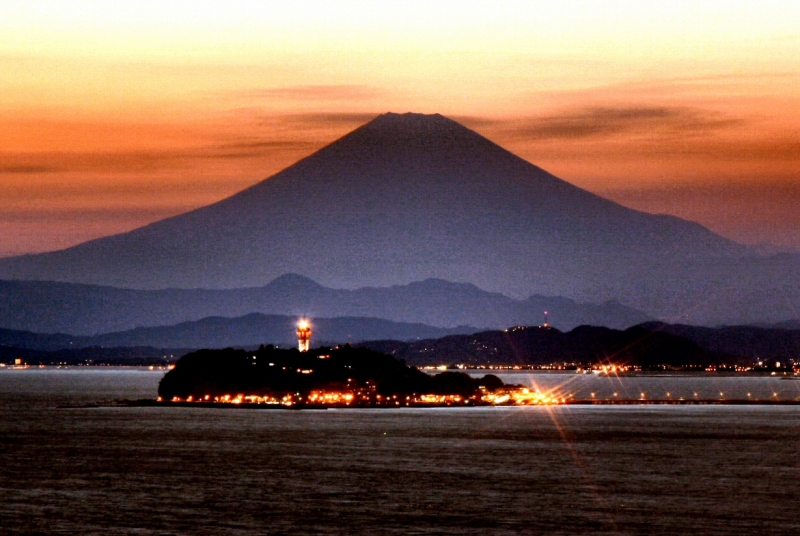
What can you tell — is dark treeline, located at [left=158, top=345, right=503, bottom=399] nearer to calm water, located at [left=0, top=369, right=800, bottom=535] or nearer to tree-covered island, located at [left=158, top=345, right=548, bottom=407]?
tree-covered island, located at [left=158, top=345, right=548, bottom=407]

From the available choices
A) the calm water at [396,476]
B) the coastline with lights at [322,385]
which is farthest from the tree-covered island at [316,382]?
the calm water at [396,476]

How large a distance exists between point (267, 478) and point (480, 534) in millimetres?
23378

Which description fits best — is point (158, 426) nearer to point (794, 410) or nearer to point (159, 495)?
point (159, 495)

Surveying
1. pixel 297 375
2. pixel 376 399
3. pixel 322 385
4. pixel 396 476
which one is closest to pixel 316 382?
pixel 322 385

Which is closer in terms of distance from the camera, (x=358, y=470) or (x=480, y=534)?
(x=480, y=534)

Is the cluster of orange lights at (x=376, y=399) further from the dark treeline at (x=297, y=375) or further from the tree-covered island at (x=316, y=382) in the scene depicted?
the dark treeline at (x=297, y=375)

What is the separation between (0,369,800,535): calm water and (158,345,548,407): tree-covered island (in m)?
28.6

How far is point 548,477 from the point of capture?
7612 centimetres

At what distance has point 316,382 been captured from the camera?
6599 inches

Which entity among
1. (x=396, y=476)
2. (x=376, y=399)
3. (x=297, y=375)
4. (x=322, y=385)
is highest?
(x=297, y=375)

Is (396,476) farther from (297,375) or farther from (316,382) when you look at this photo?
(316,382)

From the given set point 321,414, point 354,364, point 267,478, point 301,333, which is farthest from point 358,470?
point 301,333

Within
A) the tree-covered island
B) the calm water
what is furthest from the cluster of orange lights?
the calm water

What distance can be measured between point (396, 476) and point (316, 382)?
302 feet
